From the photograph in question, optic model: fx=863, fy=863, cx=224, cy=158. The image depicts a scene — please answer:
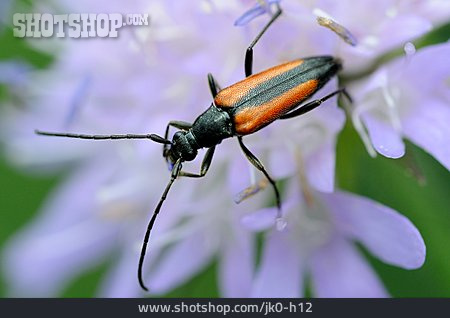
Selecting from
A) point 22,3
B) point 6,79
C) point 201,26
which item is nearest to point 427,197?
point 201,26

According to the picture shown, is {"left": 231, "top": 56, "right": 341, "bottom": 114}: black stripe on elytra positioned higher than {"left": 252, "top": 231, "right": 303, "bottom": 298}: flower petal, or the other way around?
{"left": 231, "top": 56, "right": 341, "bottom": 114}: black stripe on elytra

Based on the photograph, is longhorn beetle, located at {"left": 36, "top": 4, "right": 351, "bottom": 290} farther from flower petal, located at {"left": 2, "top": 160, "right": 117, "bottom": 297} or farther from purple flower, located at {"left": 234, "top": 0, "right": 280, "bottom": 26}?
flower petal, located at {"left": 2, "top": 160, "right": 117, "bottom": 297}

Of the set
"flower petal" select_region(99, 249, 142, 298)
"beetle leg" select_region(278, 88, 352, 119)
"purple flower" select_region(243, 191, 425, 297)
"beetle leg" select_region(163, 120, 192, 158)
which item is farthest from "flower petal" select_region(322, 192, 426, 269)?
"flower petal" select_region(99, 249, 142, 298)

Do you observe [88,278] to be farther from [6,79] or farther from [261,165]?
[261,165]

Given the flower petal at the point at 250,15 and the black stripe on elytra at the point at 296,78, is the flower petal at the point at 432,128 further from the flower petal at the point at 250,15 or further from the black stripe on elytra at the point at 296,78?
the flower petal at the point at 250,15

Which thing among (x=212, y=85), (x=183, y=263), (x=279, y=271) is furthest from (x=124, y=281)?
(x=212, y=85)
